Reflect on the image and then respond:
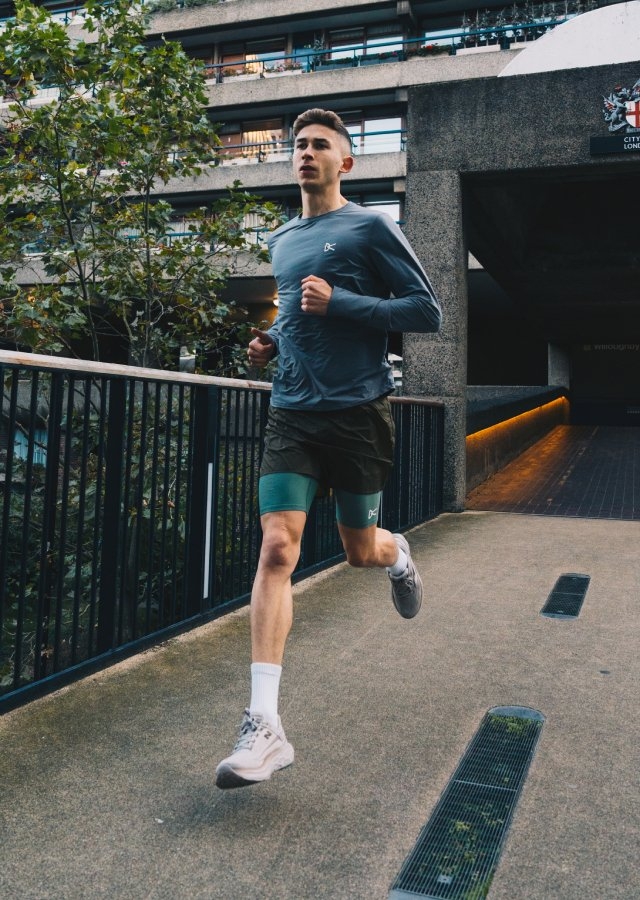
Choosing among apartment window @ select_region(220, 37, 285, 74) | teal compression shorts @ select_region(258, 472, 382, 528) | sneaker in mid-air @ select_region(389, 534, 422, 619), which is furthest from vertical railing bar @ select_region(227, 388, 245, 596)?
apartment window @ select_region(220, 37, 285, 74)

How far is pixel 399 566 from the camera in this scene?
128 inches

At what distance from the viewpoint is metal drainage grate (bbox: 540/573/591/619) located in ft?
13.7

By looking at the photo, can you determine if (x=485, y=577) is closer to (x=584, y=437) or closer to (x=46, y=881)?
(x=46, y=881)

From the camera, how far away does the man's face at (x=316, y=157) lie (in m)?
2.65

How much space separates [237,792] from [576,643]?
2051mm

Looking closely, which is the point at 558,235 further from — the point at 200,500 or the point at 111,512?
the point at 111,512

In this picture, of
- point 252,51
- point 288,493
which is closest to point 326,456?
point 288,493

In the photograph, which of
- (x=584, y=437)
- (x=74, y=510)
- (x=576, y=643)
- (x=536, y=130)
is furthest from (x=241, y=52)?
(x=576, y=643)

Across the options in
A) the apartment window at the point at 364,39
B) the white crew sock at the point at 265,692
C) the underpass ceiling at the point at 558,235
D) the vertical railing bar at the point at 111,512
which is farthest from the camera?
the apartment window at the point at 364,39

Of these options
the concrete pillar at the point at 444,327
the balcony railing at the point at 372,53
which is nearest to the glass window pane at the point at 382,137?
the balcony railing at the point at 372,53

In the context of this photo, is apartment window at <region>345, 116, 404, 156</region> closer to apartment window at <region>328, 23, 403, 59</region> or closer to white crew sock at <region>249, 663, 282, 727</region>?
apartment window at <region>328, 23, 403, 59</region>

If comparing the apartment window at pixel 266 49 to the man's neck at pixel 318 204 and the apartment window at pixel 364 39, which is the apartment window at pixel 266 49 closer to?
the apartment window at pixel 364 39

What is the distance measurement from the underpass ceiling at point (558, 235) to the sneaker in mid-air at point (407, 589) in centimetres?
653

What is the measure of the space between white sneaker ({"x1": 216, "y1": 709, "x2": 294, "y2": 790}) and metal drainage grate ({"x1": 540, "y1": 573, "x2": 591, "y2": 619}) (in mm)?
2357
